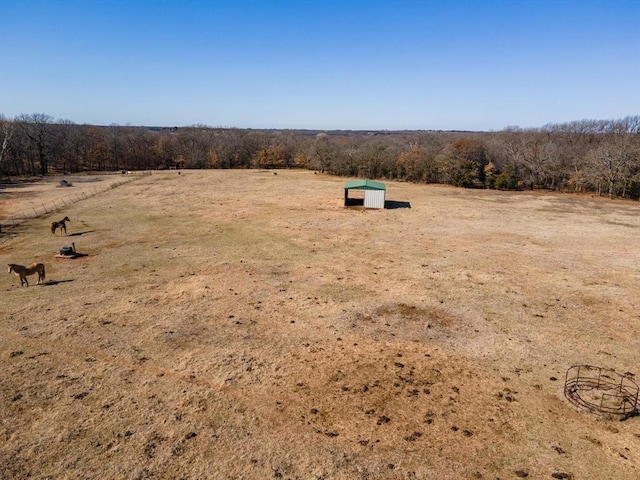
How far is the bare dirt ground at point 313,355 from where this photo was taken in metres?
7.70

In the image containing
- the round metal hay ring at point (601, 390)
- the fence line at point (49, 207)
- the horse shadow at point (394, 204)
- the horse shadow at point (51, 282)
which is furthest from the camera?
the horse shadow at point (394, 204)

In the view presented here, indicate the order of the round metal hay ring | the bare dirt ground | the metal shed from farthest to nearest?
the metal shed
the round metal hay ring
the bare dirt ground

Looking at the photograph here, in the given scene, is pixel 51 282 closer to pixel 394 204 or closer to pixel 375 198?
pixel 375 198

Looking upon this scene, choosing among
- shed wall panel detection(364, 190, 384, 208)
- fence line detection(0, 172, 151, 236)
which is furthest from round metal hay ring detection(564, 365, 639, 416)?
fence line detection(0, 172, 151, 236)

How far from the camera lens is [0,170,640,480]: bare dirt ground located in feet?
25.2

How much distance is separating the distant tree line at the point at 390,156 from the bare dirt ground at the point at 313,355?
26.4m

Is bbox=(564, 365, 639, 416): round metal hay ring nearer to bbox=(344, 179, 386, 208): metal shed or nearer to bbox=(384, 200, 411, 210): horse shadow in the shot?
bbox=(344, 179, 386, 208): metal shed

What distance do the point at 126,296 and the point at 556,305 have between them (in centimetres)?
1616

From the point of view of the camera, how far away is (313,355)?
1129cm

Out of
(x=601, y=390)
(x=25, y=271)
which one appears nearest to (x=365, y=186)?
(x=25, y=271)

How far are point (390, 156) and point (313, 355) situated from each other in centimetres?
5246

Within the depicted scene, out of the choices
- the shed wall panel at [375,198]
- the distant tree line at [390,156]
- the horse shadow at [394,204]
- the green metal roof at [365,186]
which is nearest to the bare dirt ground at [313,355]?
the shed wall panel at [375,198]

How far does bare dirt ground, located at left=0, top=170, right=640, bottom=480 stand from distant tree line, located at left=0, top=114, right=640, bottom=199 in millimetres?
26352

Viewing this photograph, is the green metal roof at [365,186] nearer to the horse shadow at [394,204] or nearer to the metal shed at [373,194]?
the metal shed at [373,194]
